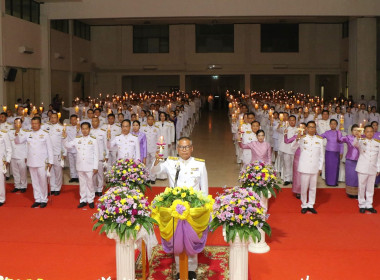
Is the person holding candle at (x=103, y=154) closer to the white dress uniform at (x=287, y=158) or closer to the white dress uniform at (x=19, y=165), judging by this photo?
the white dress uniform at (x=19, y=165)

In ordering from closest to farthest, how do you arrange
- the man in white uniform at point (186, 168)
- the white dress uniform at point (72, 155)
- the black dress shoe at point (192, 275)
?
1. the black dress shoe at point (192, 275)
2. the man in white uniform at point (186, 168)
3. the white dress uniform at point (72, 155)

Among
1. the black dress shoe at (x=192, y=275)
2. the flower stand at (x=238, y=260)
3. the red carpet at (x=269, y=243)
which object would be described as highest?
the flower stand at (x=238, y=260)

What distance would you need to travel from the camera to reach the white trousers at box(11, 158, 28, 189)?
38.5ft

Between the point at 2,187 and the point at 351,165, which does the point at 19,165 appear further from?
the point at 351,165

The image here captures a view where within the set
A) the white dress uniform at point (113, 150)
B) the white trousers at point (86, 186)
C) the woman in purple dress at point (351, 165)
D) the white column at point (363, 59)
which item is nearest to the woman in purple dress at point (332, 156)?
the woman in purple dress at point (351, 165)

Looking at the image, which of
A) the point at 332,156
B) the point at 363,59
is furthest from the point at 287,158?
the point at 363,59

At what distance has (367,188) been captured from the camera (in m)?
9.96

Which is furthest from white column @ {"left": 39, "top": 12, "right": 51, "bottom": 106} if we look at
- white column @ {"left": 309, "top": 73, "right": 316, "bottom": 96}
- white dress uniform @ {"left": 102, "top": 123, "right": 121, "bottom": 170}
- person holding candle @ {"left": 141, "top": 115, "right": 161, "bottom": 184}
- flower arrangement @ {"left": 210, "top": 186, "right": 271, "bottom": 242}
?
flower arrangement @ {"left": 210, "top": 186, "right": 271, "bottom": 242}

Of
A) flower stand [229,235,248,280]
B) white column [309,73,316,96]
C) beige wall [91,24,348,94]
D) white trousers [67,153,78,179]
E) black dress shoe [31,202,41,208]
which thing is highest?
beige wall [91,24,348,94]

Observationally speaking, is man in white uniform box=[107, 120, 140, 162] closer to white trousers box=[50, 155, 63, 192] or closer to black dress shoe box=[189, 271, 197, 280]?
white trousers box=[50, 155, 63, 192]

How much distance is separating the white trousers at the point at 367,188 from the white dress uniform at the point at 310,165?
2.65 feet

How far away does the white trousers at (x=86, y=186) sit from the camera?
10.3 m

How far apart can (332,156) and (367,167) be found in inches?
79.3

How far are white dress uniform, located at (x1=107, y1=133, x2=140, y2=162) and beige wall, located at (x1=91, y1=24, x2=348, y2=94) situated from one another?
2327cm
